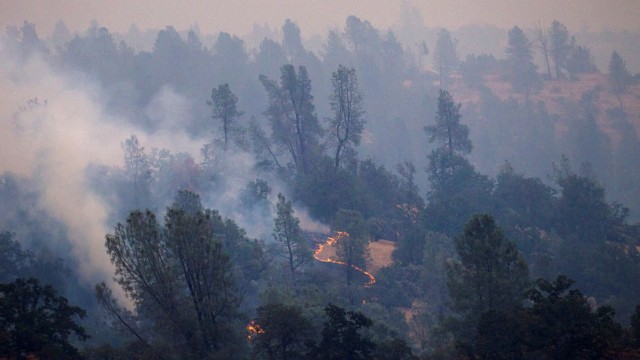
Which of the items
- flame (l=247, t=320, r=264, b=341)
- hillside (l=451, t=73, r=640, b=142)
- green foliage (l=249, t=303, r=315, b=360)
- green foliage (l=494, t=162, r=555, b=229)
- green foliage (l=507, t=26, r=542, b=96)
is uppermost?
green foliage (l=507, t=26, r=542, b=96)

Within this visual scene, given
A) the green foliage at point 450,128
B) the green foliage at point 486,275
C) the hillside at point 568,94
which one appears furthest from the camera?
the hillside at point 568,94

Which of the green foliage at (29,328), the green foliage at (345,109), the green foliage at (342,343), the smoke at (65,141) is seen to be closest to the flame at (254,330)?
the green foliage at (342,343)

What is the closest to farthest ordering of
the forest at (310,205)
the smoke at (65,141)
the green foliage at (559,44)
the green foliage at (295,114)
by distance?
the forest at (310,205), the smoke at (65,141), the green foliage at (295,114), the green foliage at (559,44)

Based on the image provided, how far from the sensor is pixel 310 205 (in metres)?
50.3

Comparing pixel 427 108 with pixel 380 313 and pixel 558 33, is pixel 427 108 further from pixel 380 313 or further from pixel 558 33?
pixel 380 313

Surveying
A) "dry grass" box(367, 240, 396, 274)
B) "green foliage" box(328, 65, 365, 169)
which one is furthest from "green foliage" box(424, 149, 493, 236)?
"green foliage" box(328, 65, 365, 169)

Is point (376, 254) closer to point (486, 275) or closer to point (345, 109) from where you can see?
point (345, 109)

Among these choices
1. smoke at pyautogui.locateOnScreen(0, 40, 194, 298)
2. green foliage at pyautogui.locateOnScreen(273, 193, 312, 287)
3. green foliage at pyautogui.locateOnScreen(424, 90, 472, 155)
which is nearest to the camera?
green foliage at pyautogui.locateOnScreen(273, 193, 312, 287)

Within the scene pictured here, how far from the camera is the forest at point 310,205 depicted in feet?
75.3

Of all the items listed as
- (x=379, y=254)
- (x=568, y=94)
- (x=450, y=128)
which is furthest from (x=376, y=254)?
(x=568, y=94)

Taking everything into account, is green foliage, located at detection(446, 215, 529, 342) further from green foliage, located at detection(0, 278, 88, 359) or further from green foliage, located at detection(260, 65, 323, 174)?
green foliage, located at detection(260, 65, 323, 174)

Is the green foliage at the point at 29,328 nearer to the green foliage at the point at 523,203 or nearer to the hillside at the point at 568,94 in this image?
the green foliage at the point at 523,203

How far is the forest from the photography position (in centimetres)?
2294

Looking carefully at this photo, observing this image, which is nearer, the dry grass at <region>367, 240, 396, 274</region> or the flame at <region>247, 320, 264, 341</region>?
the flame at <region>247, 320, 264, 341</region>
